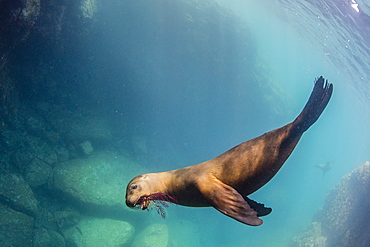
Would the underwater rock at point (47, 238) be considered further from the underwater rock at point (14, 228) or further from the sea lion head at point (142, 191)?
the sea lion head at point (142, 191)

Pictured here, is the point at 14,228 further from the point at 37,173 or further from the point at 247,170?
the point at 247,170

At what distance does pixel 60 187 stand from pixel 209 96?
65.6ft

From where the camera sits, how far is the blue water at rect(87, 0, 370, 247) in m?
16.9

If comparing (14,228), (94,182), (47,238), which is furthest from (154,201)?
(94,182)

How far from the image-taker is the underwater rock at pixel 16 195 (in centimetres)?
868

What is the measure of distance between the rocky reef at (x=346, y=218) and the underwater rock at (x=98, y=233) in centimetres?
1364

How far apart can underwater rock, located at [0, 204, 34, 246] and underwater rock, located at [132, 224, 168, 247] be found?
6629 mm

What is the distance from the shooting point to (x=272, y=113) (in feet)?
107

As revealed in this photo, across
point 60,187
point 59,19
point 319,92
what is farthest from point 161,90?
point 319,92

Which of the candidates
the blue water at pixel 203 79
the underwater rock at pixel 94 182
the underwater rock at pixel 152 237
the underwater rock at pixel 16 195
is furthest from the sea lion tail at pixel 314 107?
the underwater rock at pixel 152 237

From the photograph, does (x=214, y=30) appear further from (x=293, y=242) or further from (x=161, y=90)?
(x=293, y=242)

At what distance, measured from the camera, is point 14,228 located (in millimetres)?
8484

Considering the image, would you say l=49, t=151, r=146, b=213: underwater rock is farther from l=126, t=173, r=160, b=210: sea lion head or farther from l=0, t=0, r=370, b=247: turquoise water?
l=126, t=173, r=160, b=210: sea lion head

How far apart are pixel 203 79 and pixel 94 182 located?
1714cm
